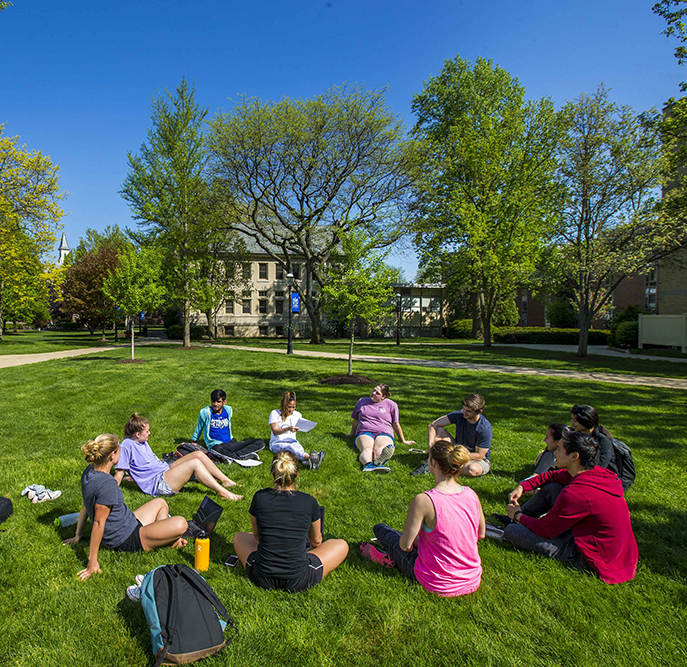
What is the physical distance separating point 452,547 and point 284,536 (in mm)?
1268

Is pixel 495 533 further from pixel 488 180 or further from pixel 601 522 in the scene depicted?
pixel 488 180

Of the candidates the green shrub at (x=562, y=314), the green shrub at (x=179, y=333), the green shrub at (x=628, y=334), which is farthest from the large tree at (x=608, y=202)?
the green shrub at (x=179, y=333)

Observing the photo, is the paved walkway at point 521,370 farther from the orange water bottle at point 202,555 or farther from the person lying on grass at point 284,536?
the orange water bottle at point 202,555

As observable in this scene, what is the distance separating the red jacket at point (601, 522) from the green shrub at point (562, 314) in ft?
148

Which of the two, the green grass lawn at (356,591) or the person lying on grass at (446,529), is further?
the person lying on grass at (446,529)

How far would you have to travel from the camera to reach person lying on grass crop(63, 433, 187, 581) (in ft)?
11.8

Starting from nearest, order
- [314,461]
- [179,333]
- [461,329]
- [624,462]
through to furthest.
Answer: [624,462] → [314,461] → [179,333] → [461,329]

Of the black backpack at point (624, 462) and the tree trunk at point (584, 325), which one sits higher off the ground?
the tree trunk at point (584, 325)

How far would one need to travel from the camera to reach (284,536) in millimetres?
3350

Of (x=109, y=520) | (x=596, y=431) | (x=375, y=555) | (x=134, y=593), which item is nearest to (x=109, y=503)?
(x=109, y=520)

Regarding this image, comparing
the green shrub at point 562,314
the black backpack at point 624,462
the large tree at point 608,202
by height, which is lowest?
the black backpack at point 624,462

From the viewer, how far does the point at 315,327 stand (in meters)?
33.2

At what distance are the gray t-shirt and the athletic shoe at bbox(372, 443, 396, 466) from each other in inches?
128

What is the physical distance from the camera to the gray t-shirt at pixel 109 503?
3703 millimetres
